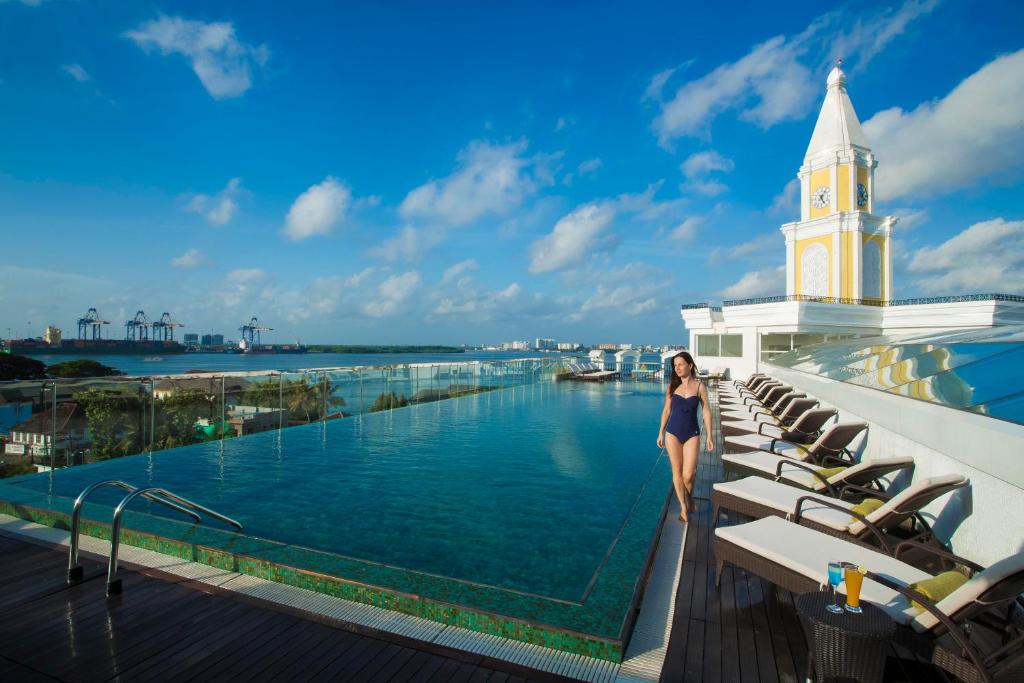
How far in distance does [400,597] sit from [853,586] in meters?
2.03

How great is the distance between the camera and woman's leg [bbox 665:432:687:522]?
158 inches

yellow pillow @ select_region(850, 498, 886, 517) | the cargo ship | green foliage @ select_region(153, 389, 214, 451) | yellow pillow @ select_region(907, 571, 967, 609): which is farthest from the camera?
the cargo ship

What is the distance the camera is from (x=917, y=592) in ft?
5.88

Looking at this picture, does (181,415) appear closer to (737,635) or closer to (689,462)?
(689,462)

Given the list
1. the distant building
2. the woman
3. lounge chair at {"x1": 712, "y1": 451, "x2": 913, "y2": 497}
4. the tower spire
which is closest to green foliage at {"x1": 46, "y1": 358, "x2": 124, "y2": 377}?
the distant building

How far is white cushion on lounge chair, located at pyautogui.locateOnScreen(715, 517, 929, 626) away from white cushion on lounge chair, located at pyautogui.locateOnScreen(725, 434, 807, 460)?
2.81m

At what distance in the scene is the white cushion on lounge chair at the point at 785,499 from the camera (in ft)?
9.77

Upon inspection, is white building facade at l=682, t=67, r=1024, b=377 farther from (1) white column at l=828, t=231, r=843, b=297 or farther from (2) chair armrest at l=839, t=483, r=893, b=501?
(2) chair armrest at l=839, t=483, r=893, b=501

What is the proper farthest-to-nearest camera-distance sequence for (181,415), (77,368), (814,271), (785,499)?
(814,271), (77,368), (181,415), (785,499)

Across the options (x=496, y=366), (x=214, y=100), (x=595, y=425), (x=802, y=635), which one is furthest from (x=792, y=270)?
(x=802, y=635)

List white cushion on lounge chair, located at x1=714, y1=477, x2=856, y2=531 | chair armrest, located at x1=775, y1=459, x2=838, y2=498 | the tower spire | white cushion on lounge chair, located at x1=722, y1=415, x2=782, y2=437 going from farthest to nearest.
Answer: the tower spire < white cushion on lounge chair, located at x1=722, y1=415, x2=782, y2=437 < chair armrest, located at x1=775, y1=459, x2=838, y2=498 < white cushion on lounge chair, located at x1=714, y1=477, x2=856, y2=531

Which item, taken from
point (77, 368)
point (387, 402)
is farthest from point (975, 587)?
point (77, 368)

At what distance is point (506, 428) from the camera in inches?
360

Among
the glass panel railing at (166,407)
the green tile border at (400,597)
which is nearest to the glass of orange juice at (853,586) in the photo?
the green tile border at (400,597)
